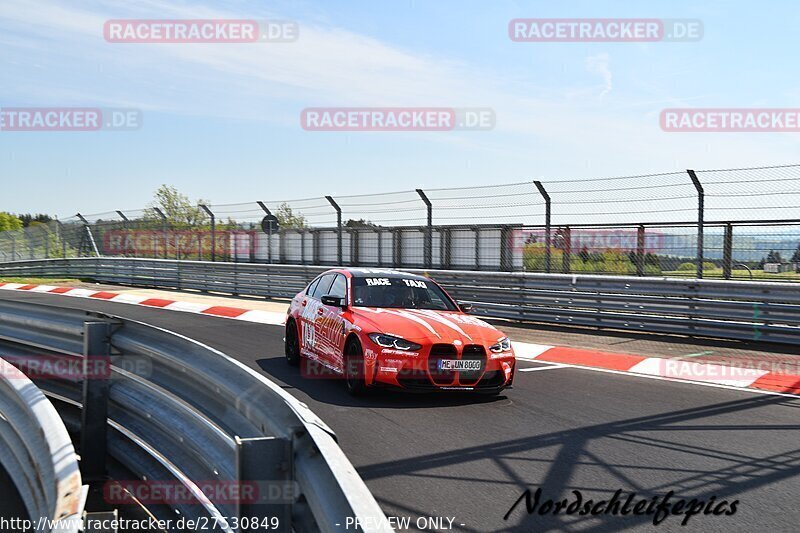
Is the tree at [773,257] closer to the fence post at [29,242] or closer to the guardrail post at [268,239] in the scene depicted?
the guardrail post at [268,239]

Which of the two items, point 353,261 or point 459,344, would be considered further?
point 353,261

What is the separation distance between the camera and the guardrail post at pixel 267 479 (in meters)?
2.87

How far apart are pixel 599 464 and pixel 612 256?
30.3 ft

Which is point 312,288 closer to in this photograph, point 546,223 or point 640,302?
point 640,302

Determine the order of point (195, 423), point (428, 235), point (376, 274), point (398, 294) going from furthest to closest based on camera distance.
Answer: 1. point (428, 235)
2. point (376, 274)
3. point (398, 294)
4. point (195, 423)

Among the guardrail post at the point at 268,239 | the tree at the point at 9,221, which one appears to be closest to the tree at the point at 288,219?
the guardrail post at the point at 268,239

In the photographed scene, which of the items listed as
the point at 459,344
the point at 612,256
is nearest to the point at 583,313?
the point at 612,256

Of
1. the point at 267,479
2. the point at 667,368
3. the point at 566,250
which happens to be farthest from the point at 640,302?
the point at 267,479

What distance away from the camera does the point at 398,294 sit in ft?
30.9

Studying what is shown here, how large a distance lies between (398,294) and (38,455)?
534 centimetres

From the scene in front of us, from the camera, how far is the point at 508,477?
5375 mm

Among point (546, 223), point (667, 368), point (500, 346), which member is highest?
point (546, 223)

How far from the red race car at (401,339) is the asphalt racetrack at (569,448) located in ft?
0.85

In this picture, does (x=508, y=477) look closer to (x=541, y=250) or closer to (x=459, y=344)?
(x=459, y=344)
